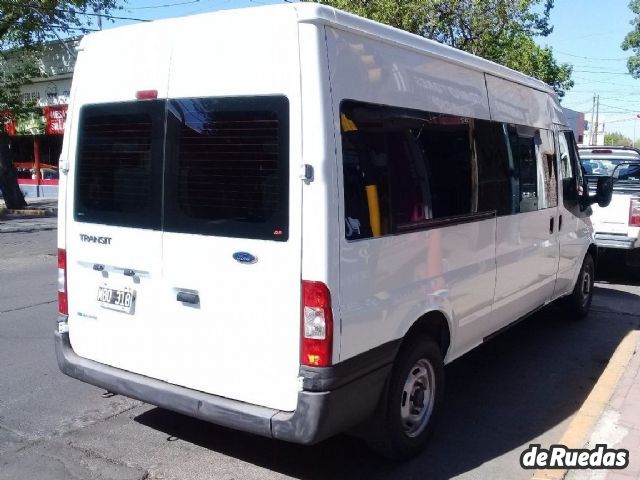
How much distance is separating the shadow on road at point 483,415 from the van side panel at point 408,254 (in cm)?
62

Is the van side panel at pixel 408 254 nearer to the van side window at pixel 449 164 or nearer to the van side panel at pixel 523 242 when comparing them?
the van side window at pixel 449 164

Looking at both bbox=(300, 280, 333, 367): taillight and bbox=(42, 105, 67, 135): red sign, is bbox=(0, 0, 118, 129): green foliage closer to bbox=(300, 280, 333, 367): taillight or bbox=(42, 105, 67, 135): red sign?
bbox=(42, 105, 67, 135): red sign

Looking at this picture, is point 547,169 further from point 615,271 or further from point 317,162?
point 615,271

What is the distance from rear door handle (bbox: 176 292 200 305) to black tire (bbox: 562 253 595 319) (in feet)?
17.4

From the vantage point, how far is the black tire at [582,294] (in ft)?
24.2

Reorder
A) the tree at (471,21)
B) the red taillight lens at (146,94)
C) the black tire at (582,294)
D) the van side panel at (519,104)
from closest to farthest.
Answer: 1. the red taillight lens at (146,94)
2. the van side panel at (519,104)
3. the black tire at (582,294)
4. the tree at (471,21)

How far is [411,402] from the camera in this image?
3.99 meters

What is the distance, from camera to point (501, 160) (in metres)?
5.01

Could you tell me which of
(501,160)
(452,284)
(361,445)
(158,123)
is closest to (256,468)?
(361,445)

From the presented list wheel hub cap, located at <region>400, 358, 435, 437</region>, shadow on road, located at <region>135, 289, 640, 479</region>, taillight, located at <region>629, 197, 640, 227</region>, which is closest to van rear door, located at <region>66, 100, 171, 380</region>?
shadow on road, located at <region>135, 289, 640, 479</region>

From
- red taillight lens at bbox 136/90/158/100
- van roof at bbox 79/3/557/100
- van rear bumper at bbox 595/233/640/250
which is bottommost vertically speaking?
van rear bumper at bbox 595/233/640/250

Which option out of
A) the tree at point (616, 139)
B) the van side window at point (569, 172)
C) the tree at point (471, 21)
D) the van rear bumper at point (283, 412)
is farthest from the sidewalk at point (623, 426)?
the tree at point (616, 139)

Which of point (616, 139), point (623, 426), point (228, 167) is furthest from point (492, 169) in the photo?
point (616, 139)

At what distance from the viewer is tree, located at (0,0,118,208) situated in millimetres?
18812
